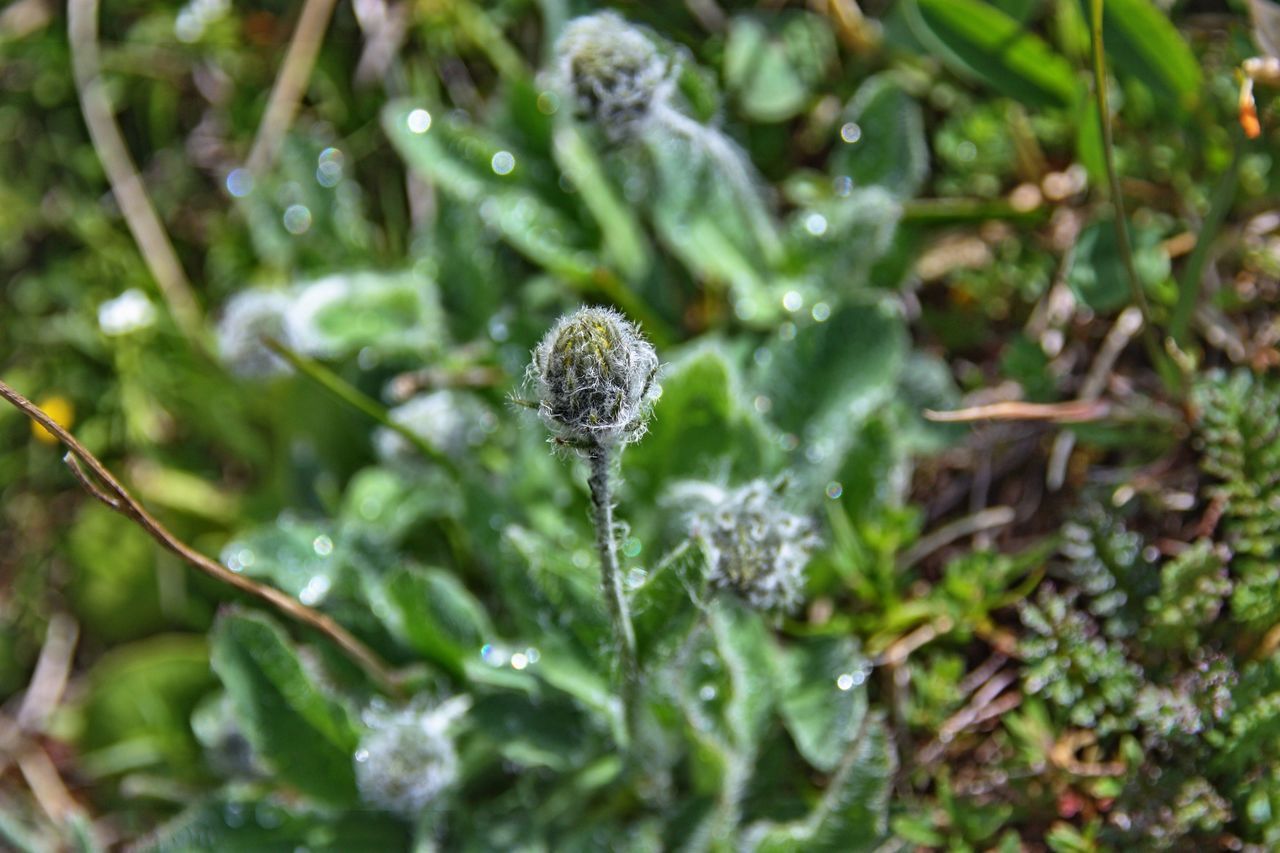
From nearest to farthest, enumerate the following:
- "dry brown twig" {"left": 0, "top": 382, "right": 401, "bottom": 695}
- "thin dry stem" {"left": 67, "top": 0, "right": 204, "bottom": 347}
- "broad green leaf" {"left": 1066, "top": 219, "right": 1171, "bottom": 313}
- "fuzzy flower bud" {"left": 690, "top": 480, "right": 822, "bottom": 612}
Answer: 1. "dry brown twig" {"left": 0, "top": 382, "right": 401, "bottom": 695}
2. "fuzzy flower bud" {"left": 690, "top": 480, "right": 822, "bottom": 612}
3. "broad green leaf" {"left": 1066, "top": 219, "right": 1171, "bottom": 313}
4. "thin dry stem" {"left": 67, "top": 0, "right": 204, "bottom": 347}

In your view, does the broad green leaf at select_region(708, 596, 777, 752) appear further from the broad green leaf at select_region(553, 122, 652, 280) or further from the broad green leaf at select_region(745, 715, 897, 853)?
the broad green leaf at select_region(553, 122, 652, 280)

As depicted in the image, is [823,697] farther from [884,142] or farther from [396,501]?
[884,142]

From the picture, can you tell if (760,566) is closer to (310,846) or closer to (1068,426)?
(1068,426)

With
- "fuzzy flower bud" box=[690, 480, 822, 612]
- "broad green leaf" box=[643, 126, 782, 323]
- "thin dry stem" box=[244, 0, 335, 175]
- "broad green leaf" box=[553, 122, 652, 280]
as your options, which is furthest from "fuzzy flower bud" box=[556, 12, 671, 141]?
"thin dry stem" box=[244, 0, 335, 175]

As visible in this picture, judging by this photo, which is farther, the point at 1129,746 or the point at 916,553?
the point at 916,553

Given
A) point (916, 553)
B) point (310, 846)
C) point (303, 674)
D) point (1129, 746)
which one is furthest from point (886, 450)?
point (310, 846)
